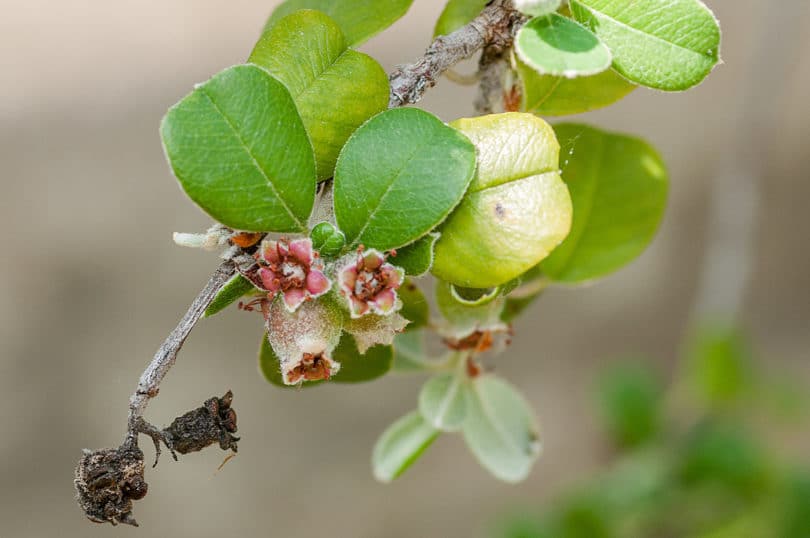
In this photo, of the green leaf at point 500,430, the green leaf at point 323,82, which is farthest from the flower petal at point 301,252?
the green leaf at point 500,430

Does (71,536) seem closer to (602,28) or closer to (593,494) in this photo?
(593,494)

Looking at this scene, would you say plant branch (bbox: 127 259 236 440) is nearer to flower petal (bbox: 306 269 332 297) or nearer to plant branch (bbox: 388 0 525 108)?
flower petal (bbox: 306 269 332 297)

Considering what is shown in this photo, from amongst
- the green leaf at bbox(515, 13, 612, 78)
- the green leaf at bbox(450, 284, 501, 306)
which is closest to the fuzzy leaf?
the green leaf at bbox(450, 284, 501, 306)

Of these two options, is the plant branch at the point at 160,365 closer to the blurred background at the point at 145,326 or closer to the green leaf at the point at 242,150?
the green leaf at the point at 242,150

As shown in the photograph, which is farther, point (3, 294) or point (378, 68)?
point (3, 294)

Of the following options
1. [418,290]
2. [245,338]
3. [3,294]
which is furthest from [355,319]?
[3,294]

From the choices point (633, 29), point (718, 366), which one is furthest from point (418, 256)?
point (718, 366)

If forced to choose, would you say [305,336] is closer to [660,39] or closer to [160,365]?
[160,365]
